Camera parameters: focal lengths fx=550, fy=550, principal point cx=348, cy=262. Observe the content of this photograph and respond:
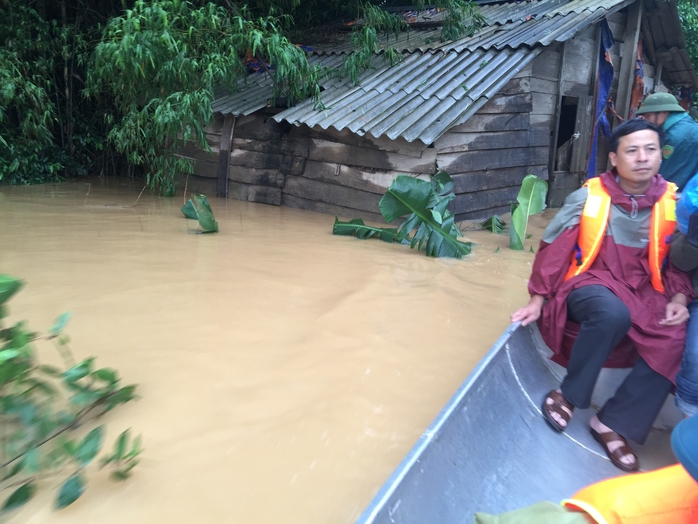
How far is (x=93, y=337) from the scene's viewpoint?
2.82m

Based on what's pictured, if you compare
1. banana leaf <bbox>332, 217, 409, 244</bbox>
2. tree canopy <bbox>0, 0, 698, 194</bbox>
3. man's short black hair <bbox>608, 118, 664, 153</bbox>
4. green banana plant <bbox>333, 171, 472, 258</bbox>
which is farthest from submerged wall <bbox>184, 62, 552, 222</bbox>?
man's short black hair <bbox>608, 118, 664, 153</bbox>

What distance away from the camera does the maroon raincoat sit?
2.33 m

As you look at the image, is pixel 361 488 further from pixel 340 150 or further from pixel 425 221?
pixel 340 150

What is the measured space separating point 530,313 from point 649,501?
138 centimetres

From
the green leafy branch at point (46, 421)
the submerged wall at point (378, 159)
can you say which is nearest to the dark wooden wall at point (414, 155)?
the submerged wall at point (378, 159)

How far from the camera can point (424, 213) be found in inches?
208

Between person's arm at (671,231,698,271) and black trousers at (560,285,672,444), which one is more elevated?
person's arm at (671,231,698,271)

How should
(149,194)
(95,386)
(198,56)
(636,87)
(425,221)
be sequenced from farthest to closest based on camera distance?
1. (636,87)
2. (149,194)
3. (198,56)
4. (425,221)
5. (95,386)

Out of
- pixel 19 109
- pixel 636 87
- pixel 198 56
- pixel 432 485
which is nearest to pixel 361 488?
pixel 432 485

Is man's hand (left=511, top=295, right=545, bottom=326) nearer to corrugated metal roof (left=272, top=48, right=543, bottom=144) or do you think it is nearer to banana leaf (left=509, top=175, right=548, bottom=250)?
banana leaf (left=509, top=175, right=548, bottom=250)

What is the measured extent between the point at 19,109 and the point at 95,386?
828 cm

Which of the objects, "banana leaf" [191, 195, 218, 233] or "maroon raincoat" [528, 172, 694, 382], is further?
"banana leaf" [191, 195, 218, 233]

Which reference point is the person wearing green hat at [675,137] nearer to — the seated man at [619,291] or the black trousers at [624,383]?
the seated man at [619,291]

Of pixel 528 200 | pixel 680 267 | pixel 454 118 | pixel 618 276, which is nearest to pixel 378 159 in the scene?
pixel 454 118
